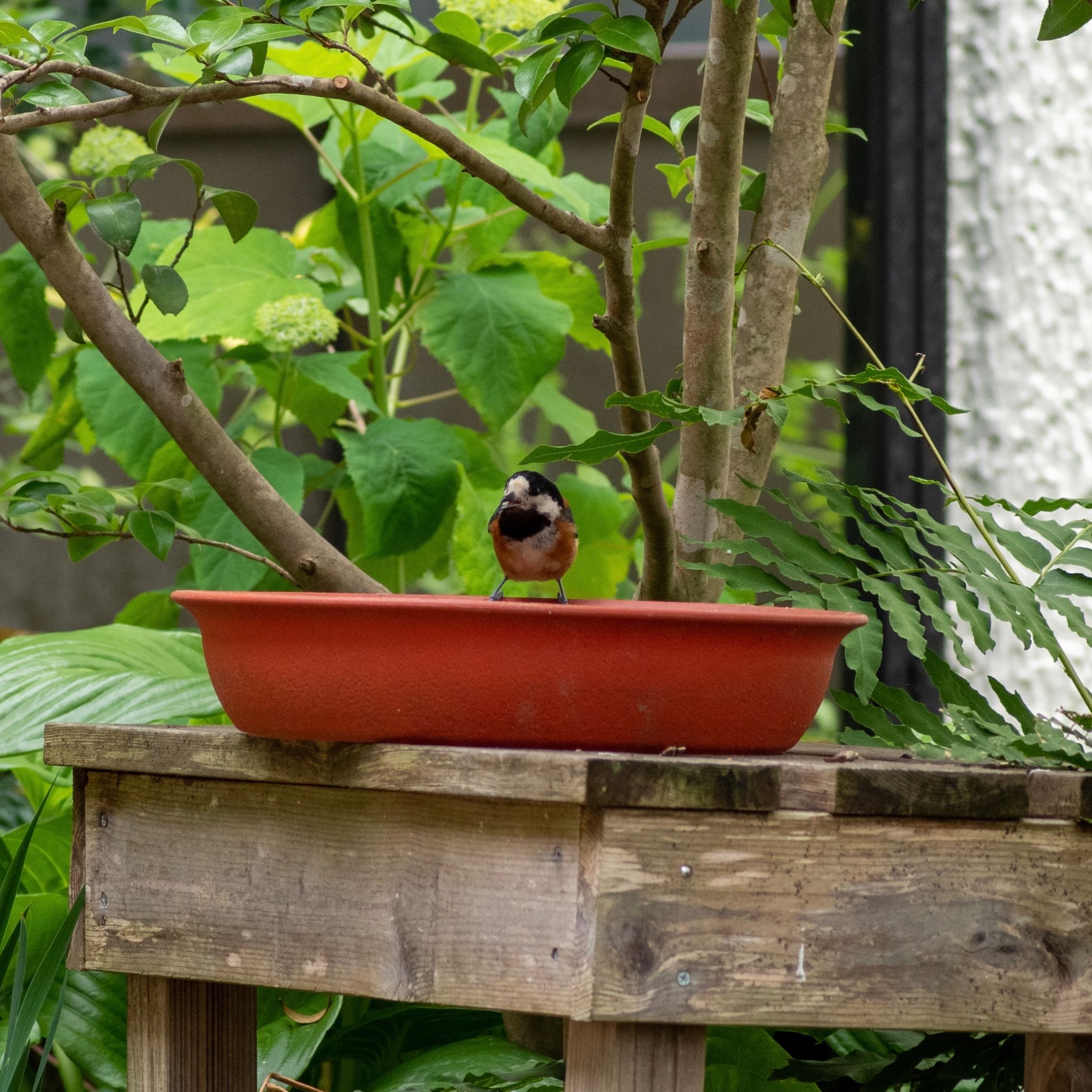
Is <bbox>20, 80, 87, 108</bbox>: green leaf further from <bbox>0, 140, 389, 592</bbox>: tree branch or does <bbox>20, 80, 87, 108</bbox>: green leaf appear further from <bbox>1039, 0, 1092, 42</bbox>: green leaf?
<bbox>1039, 0, 1092, 42</bbox>: green leaf

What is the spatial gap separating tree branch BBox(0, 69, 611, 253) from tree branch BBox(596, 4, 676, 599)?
0.8 inches

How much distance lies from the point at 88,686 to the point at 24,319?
51cm

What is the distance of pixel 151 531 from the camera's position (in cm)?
113

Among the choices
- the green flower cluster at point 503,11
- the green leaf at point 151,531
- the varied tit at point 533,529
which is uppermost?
the green flower cluster at point 503,11

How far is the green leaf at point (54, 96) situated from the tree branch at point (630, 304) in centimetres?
40

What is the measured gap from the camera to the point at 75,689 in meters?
1.35

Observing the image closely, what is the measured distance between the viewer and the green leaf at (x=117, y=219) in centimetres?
94

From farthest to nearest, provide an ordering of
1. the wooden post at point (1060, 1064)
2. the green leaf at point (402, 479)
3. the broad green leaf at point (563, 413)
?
the broad green leaf at point (563, 413), the green leaf at point (402, 479), the wooden post at point (1060, 1064)

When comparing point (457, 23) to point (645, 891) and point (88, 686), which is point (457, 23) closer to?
point (88, 686)

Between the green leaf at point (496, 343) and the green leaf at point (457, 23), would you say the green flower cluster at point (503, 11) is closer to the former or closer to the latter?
the green leaf at point (457, 23)

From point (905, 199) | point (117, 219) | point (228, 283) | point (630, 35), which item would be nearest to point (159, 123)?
point (117, 219)

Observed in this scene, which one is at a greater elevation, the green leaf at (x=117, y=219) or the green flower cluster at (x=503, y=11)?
the green flower cluster at (x=503, y=11)

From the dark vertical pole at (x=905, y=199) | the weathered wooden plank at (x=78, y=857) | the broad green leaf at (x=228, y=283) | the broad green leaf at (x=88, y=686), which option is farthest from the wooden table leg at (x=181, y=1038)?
the dark vertical pole at (x=905, y=199)

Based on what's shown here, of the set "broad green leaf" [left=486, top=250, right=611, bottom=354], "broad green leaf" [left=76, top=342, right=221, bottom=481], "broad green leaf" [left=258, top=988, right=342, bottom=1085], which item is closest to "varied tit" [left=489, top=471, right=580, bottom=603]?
"broad green leaf" [left=258, top=988, right=342, bottom=1085]
